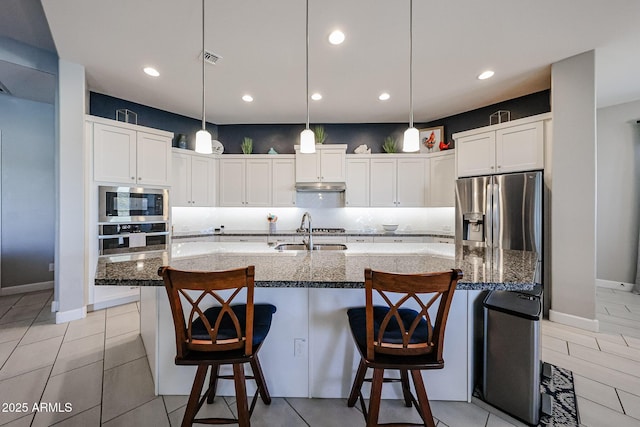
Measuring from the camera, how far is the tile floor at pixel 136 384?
152cm

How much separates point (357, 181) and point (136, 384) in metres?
3.86

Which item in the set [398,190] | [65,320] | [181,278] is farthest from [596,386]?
[65,320]

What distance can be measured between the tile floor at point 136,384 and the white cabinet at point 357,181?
2.94m

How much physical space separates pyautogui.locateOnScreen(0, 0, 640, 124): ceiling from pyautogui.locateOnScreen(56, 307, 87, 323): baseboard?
2806 mm

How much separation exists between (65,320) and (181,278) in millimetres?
2954

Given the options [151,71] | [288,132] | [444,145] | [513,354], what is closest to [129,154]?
[151,71]

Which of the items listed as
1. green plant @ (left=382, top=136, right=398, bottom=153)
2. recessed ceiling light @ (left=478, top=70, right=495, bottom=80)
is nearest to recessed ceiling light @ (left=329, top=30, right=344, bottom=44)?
recessed ceiling light @ (left=478, top=70, right=495, bottom=80)

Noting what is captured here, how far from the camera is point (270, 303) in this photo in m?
1.65

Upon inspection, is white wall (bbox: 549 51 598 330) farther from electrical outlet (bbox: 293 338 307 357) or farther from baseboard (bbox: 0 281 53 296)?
baseboard (bbox: 0 281 53 296)

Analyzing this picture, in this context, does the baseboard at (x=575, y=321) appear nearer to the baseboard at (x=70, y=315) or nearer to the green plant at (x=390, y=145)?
the green plant at (x=390, y=145)

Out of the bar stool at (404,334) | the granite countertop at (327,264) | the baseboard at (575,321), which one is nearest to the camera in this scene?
the bar stool at (404,334)

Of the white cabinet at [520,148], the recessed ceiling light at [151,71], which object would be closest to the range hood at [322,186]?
the white cabinet at [520,148]

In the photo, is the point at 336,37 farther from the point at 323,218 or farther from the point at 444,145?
the point at 323,218

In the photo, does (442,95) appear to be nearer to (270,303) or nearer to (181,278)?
(270,303)
